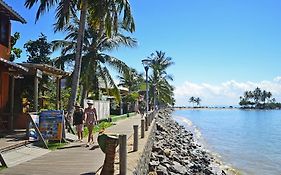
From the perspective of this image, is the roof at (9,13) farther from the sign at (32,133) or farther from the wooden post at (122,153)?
the wooden post at (122,153)

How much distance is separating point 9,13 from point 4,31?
98 centimetres

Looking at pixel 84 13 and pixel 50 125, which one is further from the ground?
pixel 84 13

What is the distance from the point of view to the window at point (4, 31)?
1698cm

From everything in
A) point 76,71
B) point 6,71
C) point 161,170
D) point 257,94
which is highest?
point 257,94

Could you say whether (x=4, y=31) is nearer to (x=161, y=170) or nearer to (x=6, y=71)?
(x=6, y=71)

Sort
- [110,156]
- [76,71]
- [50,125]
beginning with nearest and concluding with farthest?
[110,156], [50,125], [76,71]

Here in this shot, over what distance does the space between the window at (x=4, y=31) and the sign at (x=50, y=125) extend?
5463 mm

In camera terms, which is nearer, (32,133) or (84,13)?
(32,133)

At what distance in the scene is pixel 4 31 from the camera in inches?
680

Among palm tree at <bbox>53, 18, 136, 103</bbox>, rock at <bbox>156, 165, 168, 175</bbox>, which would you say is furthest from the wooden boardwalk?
palm tree at <bbox>53, 18, 136, 103</bbox>

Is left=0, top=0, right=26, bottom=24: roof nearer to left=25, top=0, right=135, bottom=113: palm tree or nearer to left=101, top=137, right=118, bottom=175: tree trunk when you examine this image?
left=25, top=0, right=135, bottom=113: palm tree

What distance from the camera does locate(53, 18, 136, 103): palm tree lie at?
26281mm

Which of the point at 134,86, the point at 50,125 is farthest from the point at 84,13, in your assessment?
the point at 134,86

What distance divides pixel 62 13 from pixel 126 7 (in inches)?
131
